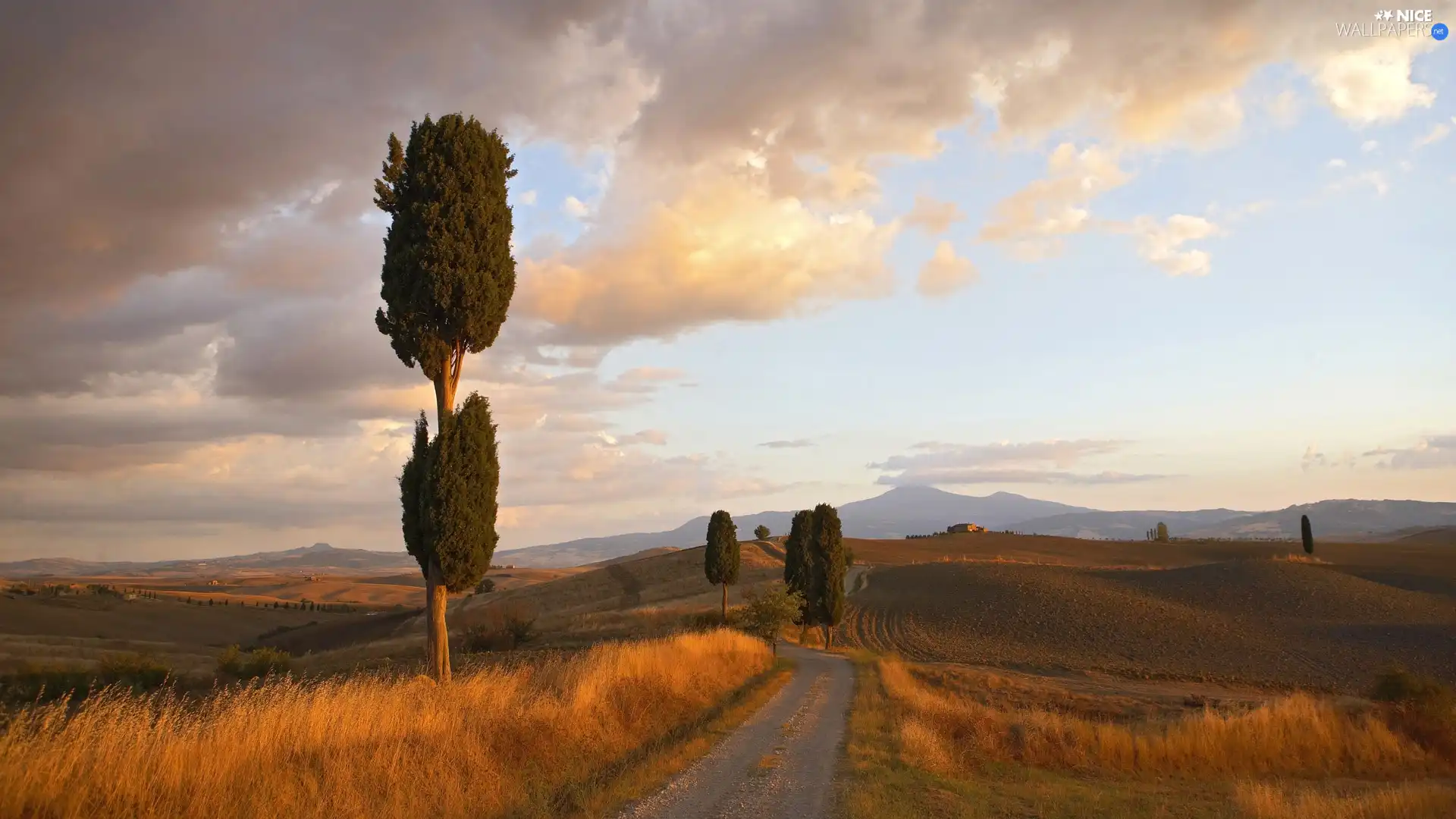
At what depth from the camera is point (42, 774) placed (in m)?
6.99

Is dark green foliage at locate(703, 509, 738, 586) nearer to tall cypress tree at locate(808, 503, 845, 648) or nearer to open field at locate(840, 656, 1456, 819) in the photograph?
tall cypress tree at locate(808, 503, 845, 648)

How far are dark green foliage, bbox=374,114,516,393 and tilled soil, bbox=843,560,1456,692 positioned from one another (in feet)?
123

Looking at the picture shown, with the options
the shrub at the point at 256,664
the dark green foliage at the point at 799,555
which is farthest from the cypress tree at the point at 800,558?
the shrub at the point at 256,664

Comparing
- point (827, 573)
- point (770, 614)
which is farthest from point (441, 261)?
point (827, 573)

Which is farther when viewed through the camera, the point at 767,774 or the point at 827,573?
the point at 827,573

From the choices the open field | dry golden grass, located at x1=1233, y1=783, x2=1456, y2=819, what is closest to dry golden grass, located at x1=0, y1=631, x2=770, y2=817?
the open field

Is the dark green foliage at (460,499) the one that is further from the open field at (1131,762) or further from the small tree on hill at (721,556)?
the small tree on hill at (721,556)

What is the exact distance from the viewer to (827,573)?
48.9 m

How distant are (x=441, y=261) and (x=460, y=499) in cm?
536

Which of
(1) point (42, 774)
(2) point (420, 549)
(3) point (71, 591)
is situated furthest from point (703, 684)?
(3) point (71, 591)

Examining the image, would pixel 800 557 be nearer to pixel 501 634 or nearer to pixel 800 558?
pixel 800 558

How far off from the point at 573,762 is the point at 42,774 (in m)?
6.56

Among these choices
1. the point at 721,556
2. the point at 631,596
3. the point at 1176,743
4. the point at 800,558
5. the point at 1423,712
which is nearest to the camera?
the point at 1176,743

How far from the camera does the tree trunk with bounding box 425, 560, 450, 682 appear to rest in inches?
659
